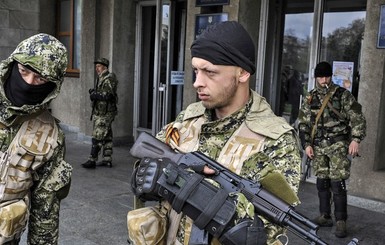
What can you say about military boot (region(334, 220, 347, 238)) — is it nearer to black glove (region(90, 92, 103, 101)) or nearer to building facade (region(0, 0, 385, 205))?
building facade (region(0, 0, 385, 205))

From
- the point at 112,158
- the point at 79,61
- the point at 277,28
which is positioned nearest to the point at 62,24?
the point at 79,61

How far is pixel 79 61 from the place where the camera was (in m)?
9.70

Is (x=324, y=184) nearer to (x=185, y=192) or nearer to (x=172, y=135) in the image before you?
(x=172, y=135)

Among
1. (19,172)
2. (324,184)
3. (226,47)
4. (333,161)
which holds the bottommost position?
(324,184)

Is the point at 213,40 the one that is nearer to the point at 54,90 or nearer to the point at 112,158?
the point at 54,90

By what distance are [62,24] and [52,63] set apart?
8.54 m

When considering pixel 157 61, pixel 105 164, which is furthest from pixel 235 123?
pixel 157 61

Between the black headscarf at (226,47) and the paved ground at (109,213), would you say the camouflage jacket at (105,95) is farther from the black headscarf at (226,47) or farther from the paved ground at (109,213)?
the black headscarf at (226,47)

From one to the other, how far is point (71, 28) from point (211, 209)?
904 cm

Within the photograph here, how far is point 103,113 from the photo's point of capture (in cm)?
729

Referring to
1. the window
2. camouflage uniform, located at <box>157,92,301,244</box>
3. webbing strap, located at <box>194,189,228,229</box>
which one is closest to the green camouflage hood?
camouflage uniform, located at <box>157,92,301,244</box>

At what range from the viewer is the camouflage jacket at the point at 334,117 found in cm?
471

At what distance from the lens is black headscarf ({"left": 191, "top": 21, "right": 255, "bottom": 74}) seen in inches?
65.7

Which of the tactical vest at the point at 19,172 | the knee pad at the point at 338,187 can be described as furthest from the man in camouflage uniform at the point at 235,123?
the knee pad at the point at 338,187
